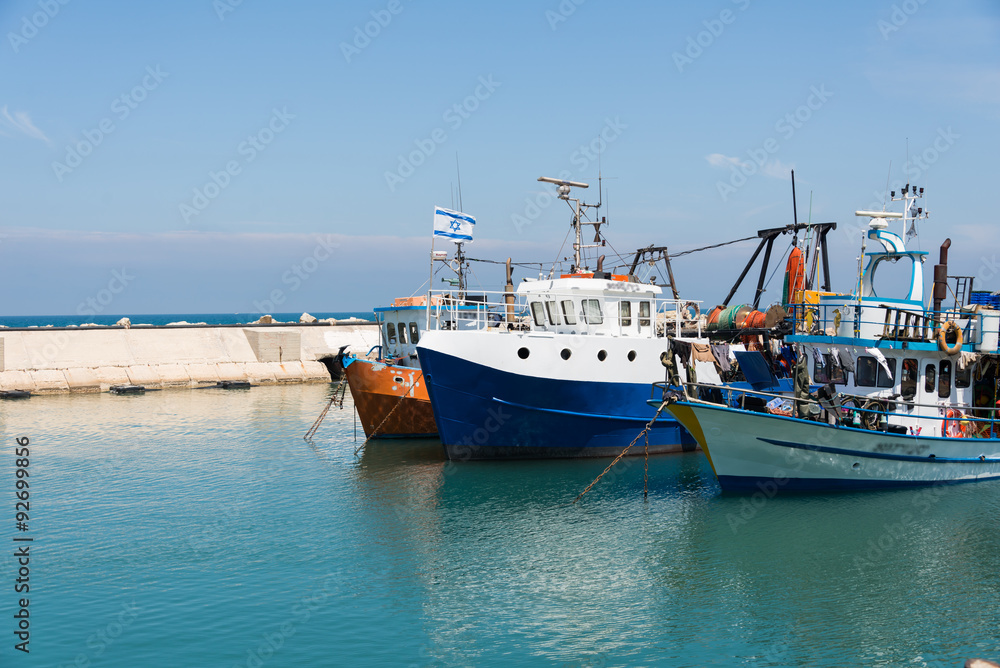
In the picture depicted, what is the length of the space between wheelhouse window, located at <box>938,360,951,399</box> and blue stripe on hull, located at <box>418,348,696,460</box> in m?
7.90

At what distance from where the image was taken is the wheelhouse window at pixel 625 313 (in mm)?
24391

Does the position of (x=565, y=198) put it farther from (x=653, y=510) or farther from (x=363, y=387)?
(x=653, y=510)

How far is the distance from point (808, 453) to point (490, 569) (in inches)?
346

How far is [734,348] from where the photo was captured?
26547 millimetres

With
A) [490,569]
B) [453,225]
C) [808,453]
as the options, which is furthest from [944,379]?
[453,225]

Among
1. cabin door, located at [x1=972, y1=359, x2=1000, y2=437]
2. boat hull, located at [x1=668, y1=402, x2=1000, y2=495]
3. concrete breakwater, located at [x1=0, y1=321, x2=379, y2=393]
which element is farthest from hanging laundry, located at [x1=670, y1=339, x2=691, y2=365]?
concrete breakwater, located at [x1=0, y1=321, x2=379, y2=393]

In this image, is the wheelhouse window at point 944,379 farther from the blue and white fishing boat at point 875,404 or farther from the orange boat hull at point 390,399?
the orange boat hull at point 390,399

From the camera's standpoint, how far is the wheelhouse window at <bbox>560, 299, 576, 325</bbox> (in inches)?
935

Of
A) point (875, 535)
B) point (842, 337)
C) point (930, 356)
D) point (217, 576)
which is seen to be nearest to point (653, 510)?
point (875, 535)

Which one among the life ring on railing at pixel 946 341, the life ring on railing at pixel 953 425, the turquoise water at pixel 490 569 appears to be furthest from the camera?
the life ring on railing at pixel 953 425

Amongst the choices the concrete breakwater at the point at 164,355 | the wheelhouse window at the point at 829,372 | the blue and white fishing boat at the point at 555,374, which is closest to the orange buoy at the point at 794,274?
the blue and white fishing boat at the point at 555,374

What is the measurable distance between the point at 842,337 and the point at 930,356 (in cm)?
228

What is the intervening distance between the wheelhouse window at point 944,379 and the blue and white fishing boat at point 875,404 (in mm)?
35

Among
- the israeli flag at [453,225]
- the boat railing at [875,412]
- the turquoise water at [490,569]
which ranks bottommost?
the turquoise water at [490,569]
